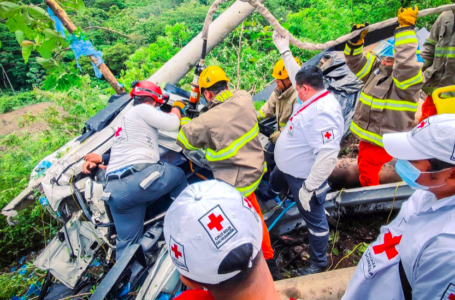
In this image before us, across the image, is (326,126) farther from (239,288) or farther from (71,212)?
(71,212)

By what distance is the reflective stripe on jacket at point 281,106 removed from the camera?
308 centimetres

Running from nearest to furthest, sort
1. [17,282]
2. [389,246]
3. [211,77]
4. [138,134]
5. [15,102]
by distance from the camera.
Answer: [389,246] → [211,77] → [138,134] → [17,282] → [15,102]

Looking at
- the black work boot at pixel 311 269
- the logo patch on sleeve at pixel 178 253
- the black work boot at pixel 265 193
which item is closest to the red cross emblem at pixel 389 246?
the logo patch on sleeve at pixel 178 253

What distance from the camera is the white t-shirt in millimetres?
2693

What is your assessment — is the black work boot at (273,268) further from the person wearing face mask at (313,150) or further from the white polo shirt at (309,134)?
the white polo shirt at (309,134)

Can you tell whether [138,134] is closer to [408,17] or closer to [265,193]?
[265,193]

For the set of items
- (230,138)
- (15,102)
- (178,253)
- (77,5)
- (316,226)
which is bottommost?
(316,226)

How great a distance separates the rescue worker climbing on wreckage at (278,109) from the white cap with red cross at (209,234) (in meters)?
1.99

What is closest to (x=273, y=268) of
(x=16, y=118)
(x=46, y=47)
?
(x=46, y=47)

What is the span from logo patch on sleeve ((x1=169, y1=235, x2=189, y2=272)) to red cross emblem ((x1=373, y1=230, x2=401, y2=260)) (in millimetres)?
1165

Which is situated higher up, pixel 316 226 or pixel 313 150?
pixel 313 150

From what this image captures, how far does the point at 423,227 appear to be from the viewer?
123cm

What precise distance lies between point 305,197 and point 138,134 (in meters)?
1.77

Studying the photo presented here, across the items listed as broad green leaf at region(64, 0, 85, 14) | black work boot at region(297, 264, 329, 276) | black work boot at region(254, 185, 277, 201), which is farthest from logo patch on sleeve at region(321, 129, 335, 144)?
broad green leaf at region(64, 0, 85, 14)
